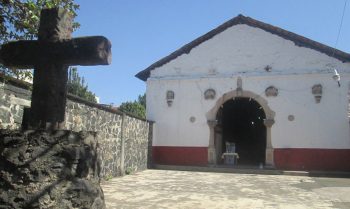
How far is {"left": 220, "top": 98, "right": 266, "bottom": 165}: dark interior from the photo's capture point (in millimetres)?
20938

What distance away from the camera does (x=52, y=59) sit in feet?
10.7

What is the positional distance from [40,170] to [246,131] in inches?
779

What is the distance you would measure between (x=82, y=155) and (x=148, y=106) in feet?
44.4

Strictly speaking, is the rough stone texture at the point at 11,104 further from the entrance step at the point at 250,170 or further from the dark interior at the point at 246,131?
the dark interior at the point at 246,131

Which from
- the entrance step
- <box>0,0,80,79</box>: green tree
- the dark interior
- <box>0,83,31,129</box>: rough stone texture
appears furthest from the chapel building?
<box>0,0,80,79</box>: green tree

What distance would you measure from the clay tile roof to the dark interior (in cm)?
569

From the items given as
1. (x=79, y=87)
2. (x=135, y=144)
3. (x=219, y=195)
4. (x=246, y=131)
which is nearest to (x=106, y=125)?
(x=135, y=144)

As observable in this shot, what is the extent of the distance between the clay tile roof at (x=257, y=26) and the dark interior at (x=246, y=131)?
18.7 ft

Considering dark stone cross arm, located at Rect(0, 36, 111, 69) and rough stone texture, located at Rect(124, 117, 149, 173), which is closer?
dark stone cross arm, located at Rect(0, 36, 111, 69)

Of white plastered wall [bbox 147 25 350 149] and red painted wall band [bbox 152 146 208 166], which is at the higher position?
white plastered wall [bbox 147 25 350 149]

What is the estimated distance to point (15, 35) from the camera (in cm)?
461

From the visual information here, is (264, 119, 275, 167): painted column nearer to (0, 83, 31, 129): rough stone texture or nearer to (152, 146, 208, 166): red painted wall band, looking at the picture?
(152, 146, 208, 166): red painted wall band

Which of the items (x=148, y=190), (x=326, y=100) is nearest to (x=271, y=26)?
(x=326, y=100)

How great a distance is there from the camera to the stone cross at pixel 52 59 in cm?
316
